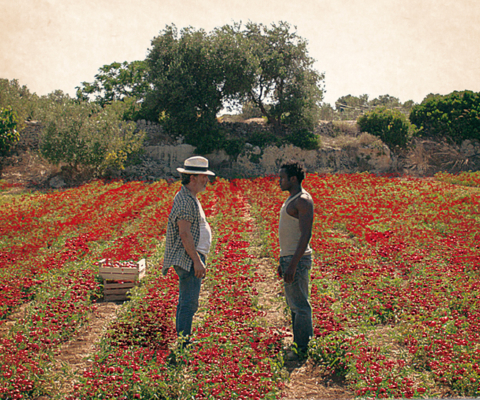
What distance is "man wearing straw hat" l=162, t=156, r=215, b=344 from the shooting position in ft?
14.4

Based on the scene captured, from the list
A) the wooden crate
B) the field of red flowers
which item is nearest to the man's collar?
the field of red flowers

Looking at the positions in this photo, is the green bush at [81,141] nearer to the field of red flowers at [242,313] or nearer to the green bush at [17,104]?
the green bush at [17,104]

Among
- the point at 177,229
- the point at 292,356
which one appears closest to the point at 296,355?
the point at 292,356

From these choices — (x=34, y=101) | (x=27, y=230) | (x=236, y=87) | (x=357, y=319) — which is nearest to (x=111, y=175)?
(x=236, y=87)

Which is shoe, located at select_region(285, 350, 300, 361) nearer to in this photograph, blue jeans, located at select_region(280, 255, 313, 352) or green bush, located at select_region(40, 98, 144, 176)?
blue jeans, located at select_region(280, 255, 313, 352)

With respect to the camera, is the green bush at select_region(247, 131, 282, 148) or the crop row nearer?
the crop row

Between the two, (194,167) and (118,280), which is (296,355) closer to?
(194,167)

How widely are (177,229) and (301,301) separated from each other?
1622 mm

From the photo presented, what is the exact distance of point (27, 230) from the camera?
1024 centimetres

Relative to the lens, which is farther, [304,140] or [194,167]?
[304,140]

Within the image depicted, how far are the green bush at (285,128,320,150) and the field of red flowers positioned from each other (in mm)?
16578

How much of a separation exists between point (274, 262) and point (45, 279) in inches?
164

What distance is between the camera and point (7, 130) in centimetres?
2436

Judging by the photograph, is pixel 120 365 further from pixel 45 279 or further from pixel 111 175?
pixel 111 175
